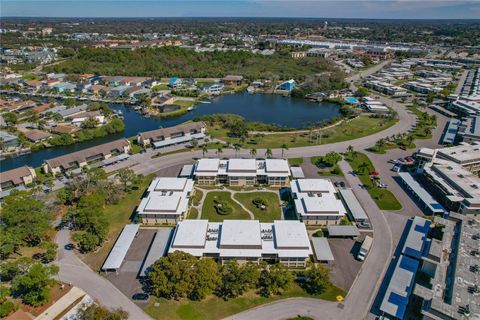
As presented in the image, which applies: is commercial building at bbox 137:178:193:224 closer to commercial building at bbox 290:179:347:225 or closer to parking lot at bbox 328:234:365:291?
commercial building at bbox 290:179:347:225

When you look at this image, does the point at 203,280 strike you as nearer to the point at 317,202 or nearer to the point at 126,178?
the point at 317,202

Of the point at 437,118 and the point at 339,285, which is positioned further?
the point at 437,118

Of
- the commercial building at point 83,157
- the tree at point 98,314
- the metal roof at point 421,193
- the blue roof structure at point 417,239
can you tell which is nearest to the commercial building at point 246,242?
the tree at point 98,314

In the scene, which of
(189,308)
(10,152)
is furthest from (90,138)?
(189,308)

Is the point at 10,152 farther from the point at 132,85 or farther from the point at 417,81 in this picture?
the point at 417,81

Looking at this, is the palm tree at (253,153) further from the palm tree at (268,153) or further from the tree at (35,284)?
the tree at (35,284)

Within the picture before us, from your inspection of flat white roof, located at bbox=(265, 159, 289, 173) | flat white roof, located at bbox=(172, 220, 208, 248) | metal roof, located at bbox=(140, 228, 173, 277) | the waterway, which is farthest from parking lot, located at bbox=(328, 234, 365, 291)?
the waterway
